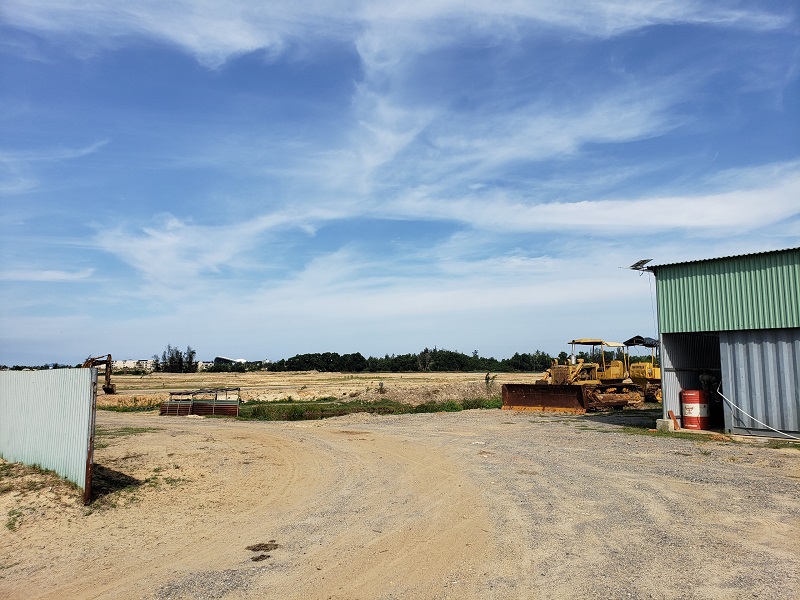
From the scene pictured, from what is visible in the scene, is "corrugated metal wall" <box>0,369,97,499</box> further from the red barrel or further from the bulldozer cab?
the bulldozer cab

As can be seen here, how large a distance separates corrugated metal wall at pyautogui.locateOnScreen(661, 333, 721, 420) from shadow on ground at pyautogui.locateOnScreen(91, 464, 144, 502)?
15.8m

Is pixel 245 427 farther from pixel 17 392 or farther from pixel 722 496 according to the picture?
pixel 722 496

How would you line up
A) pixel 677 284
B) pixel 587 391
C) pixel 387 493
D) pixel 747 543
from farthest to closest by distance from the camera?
1. pixel 587 391
2. pixel 677 284
3. pixel 387 493
4. pixel 747 543

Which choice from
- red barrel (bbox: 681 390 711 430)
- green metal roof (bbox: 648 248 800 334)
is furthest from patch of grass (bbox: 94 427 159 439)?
green metal roof (bbox: 648 248 800 334)

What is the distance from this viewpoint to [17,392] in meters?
12.7

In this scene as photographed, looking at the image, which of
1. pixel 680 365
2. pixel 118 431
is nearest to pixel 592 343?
pixel 680 365

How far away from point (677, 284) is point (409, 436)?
1021cm

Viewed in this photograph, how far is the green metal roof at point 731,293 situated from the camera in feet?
53.7

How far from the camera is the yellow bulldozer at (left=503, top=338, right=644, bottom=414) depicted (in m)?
28.0

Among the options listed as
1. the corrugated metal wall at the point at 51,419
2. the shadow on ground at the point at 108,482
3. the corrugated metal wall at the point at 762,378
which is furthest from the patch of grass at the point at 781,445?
the corrugated metal wall at the point at 51,419

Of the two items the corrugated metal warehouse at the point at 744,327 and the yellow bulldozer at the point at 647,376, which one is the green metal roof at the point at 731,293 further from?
the yellow bulldozer at the point at 647,376

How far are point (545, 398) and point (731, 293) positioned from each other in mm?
12837

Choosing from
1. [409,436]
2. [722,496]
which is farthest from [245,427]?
[722,496]

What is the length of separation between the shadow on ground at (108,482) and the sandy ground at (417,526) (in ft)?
0.20
